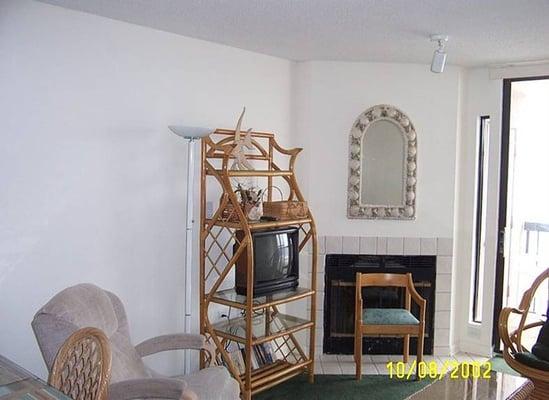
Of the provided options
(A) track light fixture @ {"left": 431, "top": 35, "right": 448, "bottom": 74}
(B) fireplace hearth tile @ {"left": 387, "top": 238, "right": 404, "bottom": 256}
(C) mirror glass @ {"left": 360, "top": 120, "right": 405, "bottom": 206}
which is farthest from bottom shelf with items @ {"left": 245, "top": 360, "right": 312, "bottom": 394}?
(A) track light fixture @ {"left": 431, "top": 35, "right": 448, "bottom": 74}

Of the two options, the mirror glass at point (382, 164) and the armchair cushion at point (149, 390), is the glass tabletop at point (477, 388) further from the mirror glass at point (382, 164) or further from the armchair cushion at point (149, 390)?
the mirror glass at point (382, 164)

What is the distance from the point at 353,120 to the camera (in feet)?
13.5

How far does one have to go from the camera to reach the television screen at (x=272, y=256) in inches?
130

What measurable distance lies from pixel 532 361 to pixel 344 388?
1.20m

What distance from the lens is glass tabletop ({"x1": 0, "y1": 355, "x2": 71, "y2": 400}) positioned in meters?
1.61

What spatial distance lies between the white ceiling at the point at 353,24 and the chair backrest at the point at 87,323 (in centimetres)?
147

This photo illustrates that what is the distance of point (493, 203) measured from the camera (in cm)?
423

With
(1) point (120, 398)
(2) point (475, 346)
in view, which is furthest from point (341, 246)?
(1) point (120, 398)

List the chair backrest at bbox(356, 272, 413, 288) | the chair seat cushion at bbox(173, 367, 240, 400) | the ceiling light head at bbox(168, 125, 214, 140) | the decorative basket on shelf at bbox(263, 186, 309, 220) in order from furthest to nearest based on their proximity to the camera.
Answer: the chair backrest at bbox(356, 272, 413, 288) → the decorative basket on shelf at bbox(263, 186, 309, 220) → the ceiling light head at bbox(168, 125, 214, 140) → the chair seat cushion at bbox(173, 367, 240, 400)

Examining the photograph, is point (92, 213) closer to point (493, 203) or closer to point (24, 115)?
point (24, 115)

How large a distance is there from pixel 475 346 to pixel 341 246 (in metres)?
1.43

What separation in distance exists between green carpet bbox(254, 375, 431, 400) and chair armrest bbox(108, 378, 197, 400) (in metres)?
1.34

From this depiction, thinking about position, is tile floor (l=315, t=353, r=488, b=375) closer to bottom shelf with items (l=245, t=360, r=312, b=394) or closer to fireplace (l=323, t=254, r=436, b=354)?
fireplace (l=323, t=254, r=436, b=354)

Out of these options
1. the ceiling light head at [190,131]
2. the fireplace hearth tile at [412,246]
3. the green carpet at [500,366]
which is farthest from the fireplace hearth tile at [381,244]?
the ceiling light head at [190,131]
